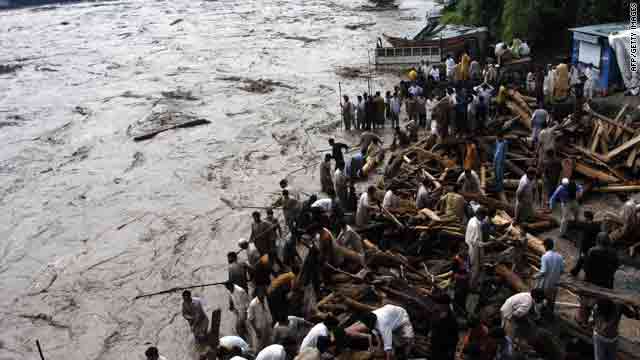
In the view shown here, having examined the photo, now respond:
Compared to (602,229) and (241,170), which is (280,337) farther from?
(241,170)

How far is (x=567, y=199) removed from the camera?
38.2 ft

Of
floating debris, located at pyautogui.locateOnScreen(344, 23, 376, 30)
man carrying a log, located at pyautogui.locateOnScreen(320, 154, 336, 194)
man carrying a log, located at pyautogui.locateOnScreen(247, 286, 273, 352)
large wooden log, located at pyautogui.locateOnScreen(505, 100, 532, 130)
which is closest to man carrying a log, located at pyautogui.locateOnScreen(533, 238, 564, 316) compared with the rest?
man carrying a log, located at pyautogui.locateOnScreen(247, 286, 273, 352)

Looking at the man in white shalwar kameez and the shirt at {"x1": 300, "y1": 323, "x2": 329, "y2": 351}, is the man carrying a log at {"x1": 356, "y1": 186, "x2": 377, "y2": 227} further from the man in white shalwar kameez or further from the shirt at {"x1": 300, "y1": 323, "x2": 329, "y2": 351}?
the shirt at {"x1": 300, "y1": 323, "x2": 329, "y2": 351}

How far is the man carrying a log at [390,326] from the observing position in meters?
7.43

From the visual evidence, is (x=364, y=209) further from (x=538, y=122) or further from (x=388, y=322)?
(x=538, y=122)

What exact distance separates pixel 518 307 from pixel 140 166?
1585cm

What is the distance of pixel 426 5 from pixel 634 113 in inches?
1904

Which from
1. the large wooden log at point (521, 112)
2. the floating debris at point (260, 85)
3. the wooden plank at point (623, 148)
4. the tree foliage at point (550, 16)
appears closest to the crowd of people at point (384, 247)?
the large wooden log at point (521, 112)

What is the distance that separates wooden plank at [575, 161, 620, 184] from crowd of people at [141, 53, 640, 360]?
79 cm

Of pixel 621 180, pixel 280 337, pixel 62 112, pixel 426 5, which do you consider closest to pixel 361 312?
pixel 280 337

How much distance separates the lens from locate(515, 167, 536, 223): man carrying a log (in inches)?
466

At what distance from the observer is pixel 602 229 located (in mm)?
10391

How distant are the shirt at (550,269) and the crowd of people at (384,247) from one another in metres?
0.02

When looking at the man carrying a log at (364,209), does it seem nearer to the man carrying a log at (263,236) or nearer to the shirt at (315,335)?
the man carrying a log at (263,236)
